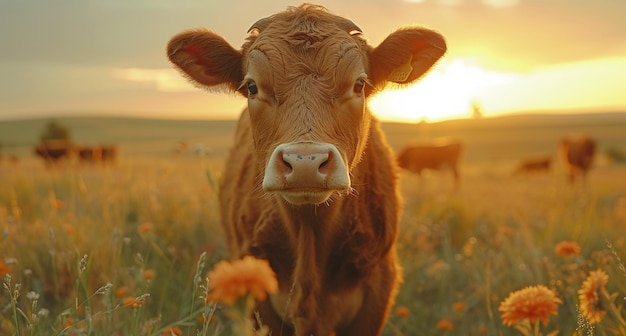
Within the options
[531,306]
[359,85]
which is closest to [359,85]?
[359,85]

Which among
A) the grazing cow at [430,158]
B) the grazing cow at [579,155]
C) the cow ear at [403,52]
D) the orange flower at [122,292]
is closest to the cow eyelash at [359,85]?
the cow ear at [403,52]

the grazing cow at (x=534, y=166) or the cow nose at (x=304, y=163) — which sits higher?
the cow nose at (x=304, y=163)

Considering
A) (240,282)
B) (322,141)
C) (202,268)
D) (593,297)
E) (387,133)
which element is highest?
(322,141)

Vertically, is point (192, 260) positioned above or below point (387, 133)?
above

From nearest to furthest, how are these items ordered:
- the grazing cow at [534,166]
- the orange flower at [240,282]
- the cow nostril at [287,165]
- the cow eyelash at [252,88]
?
the orange flower at [240,282] → the cow nostril at [287,165] → the cow eyelash at [252,88] → the grazing cow at [534,166]

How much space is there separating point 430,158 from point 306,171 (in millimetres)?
22890

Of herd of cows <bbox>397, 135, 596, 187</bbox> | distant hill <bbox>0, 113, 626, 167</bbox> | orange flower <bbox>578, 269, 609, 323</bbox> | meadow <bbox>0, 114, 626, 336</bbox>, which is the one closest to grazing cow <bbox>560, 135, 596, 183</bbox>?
herd of cows <bbox>397, 135, 596, 187</bbox>

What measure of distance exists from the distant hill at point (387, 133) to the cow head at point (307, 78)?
51602 mm

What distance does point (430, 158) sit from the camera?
25219mm

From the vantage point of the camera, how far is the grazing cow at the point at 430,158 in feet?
81.5

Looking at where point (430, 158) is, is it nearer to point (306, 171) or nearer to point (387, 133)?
point (306, 171)

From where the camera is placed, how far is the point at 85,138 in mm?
68375

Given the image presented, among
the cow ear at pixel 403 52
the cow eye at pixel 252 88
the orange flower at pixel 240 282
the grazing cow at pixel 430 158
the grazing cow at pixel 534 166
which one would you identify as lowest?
the grazing cow at pixel 534 166

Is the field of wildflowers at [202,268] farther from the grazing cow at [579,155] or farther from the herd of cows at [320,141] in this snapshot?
the grazing cow at [579,155]
